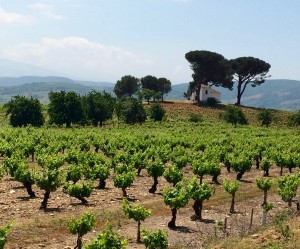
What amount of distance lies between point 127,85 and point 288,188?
117064 mm

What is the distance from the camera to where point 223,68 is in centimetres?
12244

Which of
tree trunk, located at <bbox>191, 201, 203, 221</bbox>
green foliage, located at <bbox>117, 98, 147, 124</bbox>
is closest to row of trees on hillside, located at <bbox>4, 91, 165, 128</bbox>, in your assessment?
green foliage, located at <bbox>117, 98, 147, 124</bbox>

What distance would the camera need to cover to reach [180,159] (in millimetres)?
37375

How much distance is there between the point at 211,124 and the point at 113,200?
223ft

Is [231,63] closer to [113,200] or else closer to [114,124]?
[114,124]

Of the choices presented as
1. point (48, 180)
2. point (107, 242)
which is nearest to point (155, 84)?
point (48, 180)

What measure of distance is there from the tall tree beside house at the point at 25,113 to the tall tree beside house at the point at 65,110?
9.15 feet

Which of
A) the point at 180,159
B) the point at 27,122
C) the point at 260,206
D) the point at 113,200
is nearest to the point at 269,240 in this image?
the point at 260,206

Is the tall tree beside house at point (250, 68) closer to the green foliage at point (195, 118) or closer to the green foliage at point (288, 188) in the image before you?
the green foliage at point (195, 118)

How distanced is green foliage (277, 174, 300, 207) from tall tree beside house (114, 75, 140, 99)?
114747 mm

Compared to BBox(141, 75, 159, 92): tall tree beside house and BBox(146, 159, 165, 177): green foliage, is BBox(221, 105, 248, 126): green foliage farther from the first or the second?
BBox(146, 159, 165, 177): green foliage

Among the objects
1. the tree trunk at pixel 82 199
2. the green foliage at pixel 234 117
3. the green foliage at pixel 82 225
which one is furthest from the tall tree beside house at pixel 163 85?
the green foliage at pixel 82 225

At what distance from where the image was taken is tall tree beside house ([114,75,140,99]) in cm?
14068

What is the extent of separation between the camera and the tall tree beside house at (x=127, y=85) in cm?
14068
